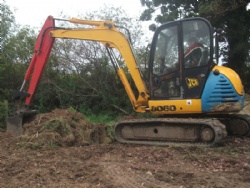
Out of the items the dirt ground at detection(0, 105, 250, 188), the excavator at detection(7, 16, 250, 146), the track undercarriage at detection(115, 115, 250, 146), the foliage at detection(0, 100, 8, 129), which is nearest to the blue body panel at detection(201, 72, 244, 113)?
the excavator at detection(7, 16, 250, 146)

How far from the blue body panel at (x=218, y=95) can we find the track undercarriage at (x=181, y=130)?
0.25 meters

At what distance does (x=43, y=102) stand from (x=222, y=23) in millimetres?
8950

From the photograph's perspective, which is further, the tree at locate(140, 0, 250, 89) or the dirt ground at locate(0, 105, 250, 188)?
the tree at locate(140, 0, 250, 89)

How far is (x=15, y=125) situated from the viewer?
7.64 metres

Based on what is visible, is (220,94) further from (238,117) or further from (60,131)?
(60,131)

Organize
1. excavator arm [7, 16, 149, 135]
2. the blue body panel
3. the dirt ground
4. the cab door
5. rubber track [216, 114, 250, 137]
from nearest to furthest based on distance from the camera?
the dirt ground → the blue body panel → the cab door → rubber track [216, 114, 250, 137] → excavator arm [7, 16, 149, 135]

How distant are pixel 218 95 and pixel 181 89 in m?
0.73

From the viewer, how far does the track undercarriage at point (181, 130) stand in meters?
6.29

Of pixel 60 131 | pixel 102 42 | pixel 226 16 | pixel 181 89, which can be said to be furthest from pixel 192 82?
pixel 226 16

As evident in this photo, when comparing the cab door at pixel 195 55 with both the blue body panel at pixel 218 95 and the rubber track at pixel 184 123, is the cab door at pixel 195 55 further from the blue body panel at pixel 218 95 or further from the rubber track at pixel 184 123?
the rubber track at pixel 184 123

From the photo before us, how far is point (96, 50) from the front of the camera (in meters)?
13.2

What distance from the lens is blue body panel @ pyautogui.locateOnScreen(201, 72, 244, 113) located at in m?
6.51

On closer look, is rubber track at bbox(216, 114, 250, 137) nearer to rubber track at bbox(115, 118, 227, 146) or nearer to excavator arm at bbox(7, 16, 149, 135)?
rubber track at bbox(115, 118, 227, 146)

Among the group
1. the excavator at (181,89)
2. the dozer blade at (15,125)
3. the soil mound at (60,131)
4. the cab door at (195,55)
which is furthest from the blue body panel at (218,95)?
the dozer blade at (15,125)
